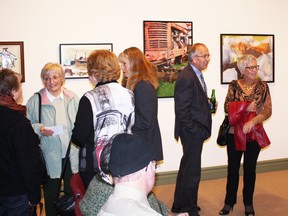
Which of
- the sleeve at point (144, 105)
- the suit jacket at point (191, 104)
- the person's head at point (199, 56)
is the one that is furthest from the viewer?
the person's head at point (199, 56)

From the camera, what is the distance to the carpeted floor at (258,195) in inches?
164

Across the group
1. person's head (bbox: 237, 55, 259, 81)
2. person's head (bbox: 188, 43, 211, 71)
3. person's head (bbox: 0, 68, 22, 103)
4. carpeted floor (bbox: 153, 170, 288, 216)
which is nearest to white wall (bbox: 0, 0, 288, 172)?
carpeted floor (bbox: 153, 170, 288, 216)

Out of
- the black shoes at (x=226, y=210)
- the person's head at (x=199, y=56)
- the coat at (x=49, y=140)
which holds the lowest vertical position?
the black shoes at (x=226, y=210)

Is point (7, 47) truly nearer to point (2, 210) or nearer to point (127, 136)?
point (2, 210)

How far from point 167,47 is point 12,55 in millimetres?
2001

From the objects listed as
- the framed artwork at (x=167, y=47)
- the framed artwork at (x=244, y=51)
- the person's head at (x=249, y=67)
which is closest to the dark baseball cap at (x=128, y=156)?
the person's head at (x=249, y=67)

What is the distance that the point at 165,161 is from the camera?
521cm

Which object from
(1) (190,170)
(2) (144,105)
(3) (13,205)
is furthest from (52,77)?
(1) (190,170)

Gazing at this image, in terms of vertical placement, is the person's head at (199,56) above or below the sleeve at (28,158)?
above

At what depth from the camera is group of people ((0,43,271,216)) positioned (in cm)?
143

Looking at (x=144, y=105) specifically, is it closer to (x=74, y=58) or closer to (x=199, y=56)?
(x=199, y=56)

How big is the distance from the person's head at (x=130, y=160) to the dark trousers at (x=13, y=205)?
4.01 feet

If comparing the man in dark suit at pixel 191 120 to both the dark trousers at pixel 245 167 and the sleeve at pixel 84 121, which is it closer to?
the dark trousers at pixel 245 167

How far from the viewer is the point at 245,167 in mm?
3918
